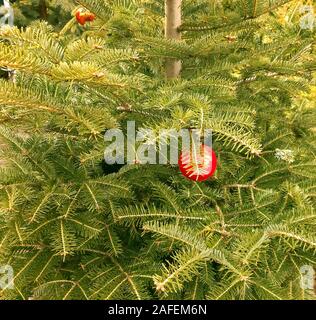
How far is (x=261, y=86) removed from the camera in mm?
1933

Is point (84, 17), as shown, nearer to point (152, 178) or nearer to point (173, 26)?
point (173, 26)

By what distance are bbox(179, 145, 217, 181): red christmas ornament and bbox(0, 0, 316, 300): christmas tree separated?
84mm

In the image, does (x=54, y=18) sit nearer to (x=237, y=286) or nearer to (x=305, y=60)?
(x=305, y=60)

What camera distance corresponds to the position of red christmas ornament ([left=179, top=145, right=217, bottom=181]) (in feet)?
4.27

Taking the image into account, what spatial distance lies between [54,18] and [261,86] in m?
6.76

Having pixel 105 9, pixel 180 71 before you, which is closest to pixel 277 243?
pixel 180 71

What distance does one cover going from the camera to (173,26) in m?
1.79
